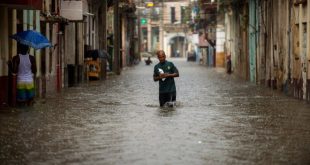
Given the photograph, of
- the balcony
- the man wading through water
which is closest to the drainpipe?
the balcony

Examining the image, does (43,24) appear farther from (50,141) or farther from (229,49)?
(229,49)

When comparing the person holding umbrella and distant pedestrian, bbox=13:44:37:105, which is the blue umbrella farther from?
distant pedestrian, bbox=13:44:37:105

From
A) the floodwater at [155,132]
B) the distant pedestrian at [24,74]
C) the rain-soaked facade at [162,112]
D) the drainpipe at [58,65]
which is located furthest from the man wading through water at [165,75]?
the drainpipe at [58,65]

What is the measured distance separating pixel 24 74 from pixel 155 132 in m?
7.09

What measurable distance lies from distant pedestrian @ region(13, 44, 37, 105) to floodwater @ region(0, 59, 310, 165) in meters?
0.63

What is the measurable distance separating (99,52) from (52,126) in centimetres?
2483

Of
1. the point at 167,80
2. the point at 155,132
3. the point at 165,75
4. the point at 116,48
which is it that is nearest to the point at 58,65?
the point at 167,80

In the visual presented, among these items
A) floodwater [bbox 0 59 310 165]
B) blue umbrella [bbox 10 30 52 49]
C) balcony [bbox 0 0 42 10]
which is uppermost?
balcony [bbox 0 0 42 10]

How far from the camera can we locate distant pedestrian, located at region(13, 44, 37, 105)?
20.4 metres

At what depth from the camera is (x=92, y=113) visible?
18719 mm

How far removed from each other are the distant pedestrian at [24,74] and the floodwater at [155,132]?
0.63m

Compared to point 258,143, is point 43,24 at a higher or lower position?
higher

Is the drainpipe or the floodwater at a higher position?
the drainpipe

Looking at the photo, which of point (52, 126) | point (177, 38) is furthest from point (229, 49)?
point (177, 38)
